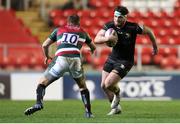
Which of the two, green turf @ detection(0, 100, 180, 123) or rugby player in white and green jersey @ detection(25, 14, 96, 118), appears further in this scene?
rugby player in white and green jersey @ detection(25, 14, 96, 118)

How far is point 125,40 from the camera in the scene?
15406 mm

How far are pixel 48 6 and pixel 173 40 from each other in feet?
20.9

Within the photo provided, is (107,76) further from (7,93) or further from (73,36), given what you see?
(7,93)

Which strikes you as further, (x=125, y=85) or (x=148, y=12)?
(x=148, y=12)

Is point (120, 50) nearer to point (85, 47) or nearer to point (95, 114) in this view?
point (95, 114)

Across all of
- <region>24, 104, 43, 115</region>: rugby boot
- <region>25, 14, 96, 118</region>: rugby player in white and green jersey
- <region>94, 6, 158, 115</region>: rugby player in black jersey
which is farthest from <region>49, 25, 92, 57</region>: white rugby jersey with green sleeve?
<region>24, 104, 43, 115</region>: rugby boot

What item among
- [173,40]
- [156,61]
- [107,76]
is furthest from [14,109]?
[173,40]

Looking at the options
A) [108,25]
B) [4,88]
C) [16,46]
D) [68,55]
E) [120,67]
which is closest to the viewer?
[68,55]

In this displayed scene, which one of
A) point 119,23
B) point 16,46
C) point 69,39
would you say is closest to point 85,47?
point 16,46

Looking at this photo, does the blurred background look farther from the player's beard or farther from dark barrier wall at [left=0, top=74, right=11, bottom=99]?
the player's beard

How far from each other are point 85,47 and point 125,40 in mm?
8593

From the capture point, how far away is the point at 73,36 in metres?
14.4

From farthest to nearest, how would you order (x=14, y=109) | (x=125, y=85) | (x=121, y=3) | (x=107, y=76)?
(x=121, y=3), (x=125, y=85), (x=14, y=109), (x=107, y=76)

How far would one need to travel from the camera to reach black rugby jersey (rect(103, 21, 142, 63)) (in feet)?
50.2
